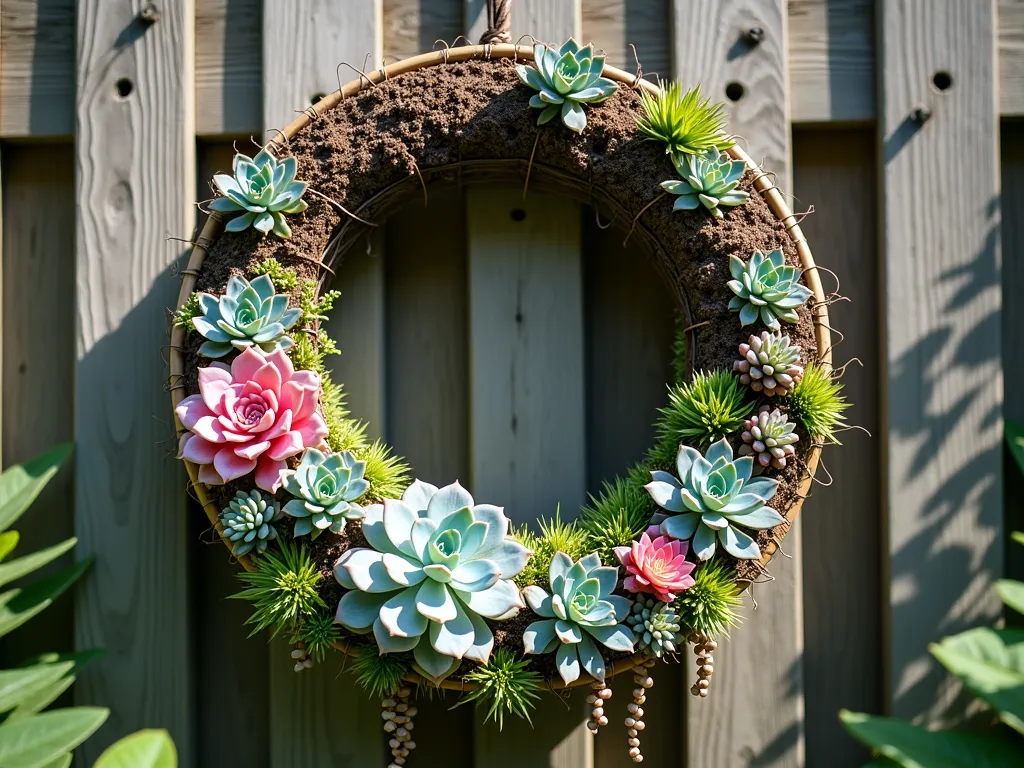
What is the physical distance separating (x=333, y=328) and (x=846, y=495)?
93 centimetres

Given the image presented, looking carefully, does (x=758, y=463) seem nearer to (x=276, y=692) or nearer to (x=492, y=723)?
(x=492, y=723)

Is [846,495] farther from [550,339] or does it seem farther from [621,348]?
[550,339]

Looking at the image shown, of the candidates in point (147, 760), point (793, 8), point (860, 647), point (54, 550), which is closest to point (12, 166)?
point (54, 550)

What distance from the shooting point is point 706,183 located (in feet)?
3.90

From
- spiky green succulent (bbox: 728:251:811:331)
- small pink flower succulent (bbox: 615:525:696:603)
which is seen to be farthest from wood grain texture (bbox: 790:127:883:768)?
small pink flower succulent (bbox: 615:525:696:603)

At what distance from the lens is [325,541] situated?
1172 millimetres

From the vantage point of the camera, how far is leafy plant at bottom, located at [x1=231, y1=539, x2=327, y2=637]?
112 centimetres

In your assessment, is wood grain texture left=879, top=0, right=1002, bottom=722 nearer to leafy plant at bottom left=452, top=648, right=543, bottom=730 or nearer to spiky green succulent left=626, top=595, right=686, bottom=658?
spiky green succulent left=626, top=595, right=686, bottom=658

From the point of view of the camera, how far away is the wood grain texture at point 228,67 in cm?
140

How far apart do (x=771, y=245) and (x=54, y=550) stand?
1212 millimetres

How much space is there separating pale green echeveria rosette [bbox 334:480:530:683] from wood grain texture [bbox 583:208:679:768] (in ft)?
1.16

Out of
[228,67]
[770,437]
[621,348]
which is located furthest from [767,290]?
[228,67]

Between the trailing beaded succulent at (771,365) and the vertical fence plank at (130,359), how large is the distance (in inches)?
36.9

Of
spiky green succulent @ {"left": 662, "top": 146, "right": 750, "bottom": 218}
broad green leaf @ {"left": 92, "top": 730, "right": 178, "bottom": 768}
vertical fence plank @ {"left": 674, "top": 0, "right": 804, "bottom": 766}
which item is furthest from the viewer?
vertical fence plank @ {"left": 674, "top": 0, "right": 804, "bottom": 766}
